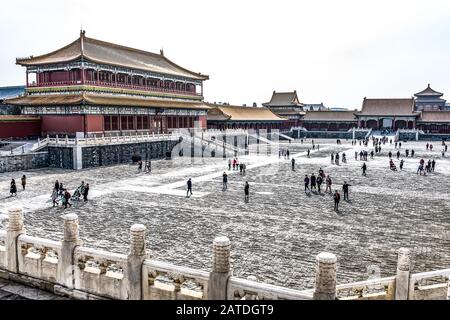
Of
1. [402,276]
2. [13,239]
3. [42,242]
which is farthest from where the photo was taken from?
[13,239]

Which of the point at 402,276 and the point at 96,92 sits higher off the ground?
the point at 96,92

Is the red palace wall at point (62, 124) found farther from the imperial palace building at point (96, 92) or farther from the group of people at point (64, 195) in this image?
the group of people at point (64, 195)

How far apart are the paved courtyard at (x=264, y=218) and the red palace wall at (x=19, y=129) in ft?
29.2

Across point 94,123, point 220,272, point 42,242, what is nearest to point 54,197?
point 42,242

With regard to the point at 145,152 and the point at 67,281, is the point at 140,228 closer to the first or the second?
the point at 67,281

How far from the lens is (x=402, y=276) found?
31.3ft

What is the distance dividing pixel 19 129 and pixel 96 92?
8.58m

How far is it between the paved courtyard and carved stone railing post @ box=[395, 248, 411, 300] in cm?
329

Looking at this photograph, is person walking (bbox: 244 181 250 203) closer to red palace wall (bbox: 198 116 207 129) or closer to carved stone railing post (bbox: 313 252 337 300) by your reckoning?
carved stone railing post (bbox: 313 252 337 300)

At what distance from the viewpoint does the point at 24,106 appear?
4669 cm

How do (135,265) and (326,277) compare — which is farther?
(135,265)

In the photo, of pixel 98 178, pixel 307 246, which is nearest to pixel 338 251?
pixel 307 246

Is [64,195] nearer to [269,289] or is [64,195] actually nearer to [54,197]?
[54,197]

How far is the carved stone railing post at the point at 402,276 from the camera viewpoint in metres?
9.39
